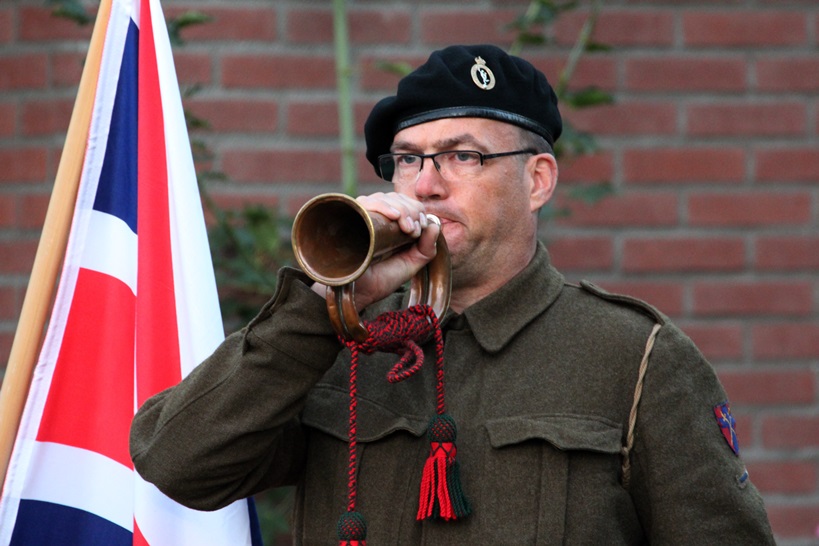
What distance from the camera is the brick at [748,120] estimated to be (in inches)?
149

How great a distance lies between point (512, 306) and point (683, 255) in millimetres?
1615

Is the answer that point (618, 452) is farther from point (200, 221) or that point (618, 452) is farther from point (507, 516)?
point (200, 221)

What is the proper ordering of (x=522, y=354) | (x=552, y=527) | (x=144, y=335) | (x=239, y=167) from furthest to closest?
(x=239, y=167), (x=144, y=335), (x=522, y=354), (x=552, y=527)

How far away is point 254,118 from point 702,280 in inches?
59.8

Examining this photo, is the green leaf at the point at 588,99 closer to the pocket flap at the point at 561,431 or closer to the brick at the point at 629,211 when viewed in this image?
the brick at the point at 629,211

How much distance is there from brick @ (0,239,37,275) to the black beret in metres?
1.66

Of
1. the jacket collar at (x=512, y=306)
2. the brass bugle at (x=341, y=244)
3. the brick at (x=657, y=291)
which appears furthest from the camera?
the brick at (x=657, y=291)

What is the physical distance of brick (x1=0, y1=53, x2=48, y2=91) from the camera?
3668 millimetres

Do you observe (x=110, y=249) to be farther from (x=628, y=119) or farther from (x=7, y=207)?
(x=628, y=119)

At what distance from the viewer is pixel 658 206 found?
3.77m

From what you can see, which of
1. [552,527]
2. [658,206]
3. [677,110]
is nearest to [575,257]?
[658,206]

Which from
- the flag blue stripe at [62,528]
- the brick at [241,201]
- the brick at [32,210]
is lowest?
the flag blue stripe at [62,528]

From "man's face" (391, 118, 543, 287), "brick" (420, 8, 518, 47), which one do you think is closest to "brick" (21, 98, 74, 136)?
"brick" (420, 8, 518, 47)

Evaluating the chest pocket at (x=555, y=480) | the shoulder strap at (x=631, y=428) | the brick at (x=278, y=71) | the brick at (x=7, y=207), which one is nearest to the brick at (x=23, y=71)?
the brick at (x=7, y=207)
